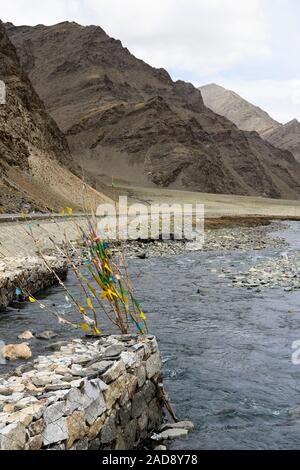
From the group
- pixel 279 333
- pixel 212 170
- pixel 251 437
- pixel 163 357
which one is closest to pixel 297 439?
pixel 251 437

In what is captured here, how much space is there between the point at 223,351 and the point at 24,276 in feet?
23.4

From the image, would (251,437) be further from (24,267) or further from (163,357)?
(24,267)

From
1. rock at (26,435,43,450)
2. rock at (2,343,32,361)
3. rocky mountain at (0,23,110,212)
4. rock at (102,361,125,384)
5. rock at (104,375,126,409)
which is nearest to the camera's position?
rock at (26,435,43,450)

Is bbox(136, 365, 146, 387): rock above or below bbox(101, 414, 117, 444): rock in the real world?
above

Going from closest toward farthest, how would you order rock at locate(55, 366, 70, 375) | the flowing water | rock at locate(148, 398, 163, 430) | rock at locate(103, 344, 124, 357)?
1. rock at locate(55, 366, 70, 375)
2. rock at locate(103, 344, 124, 357)
3. rock at locate(148, 398, 163, 430)
4. the flowing water

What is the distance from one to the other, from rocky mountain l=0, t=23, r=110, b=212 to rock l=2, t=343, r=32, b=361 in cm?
2859

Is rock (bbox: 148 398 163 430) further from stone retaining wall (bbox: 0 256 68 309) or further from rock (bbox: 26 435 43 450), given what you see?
stone retaining wall (bbox: 0 256 68 309)

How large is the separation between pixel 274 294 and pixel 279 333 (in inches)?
173

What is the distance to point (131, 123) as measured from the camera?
136 metres

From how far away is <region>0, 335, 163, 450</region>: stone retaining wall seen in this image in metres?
5.24

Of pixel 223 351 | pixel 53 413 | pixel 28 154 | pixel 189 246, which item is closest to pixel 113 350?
pixel 53 413

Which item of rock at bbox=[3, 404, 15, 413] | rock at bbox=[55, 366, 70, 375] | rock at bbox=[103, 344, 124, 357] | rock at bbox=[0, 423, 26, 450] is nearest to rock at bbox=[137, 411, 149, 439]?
rock at bbox=[103, 344, 124, 357]

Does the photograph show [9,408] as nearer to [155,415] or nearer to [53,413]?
[53,413]

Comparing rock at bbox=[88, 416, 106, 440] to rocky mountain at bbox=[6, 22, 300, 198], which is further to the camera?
rocky mountain at bbox=[6, 22, 300, 198]
